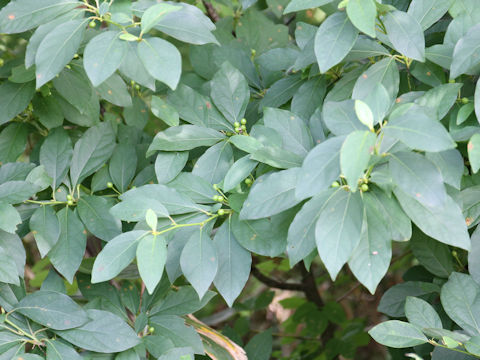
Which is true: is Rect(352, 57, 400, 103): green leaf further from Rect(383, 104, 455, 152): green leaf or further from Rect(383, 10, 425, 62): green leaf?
Rect(383, 104, 455, 152): green leaf

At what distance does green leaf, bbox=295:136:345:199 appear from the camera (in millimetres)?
890

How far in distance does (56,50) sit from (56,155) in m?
0.44

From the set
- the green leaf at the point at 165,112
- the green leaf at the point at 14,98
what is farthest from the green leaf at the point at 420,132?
the green leaf at the point at 14,98

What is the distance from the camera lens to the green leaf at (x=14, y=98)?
1.42 metres

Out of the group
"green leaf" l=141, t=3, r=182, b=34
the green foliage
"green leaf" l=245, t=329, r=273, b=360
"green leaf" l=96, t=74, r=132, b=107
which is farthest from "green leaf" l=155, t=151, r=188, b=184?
"green leaf" l=245, t=329, r=273, b=360

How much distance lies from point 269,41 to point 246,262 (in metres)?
0.86

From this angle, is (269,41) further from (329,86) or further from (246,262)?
(246,262)

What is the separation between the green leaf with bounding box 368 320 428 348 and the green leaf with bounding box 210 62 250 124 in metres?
0.58

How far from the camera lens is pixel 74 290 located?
6.48 ft

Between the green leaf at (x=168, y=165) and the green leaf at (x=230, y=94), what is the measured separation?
15 cm

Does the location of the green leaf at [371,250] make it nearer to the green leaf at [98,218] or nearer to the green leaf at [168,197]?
the green leaf at [168,197]

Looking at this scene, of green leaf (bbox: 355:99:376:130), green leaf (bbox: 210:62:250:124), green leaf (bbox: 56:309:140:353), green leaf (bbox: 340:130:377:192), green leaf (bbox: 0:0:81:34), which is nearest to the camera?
green leaf (bbox: 340:130:377:192)

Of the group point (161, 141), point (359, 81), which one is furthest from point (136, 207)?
point (359, 81)

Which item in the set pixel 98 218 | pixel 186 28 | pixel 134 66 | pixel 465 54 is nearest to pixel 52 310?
pixel 98 218
